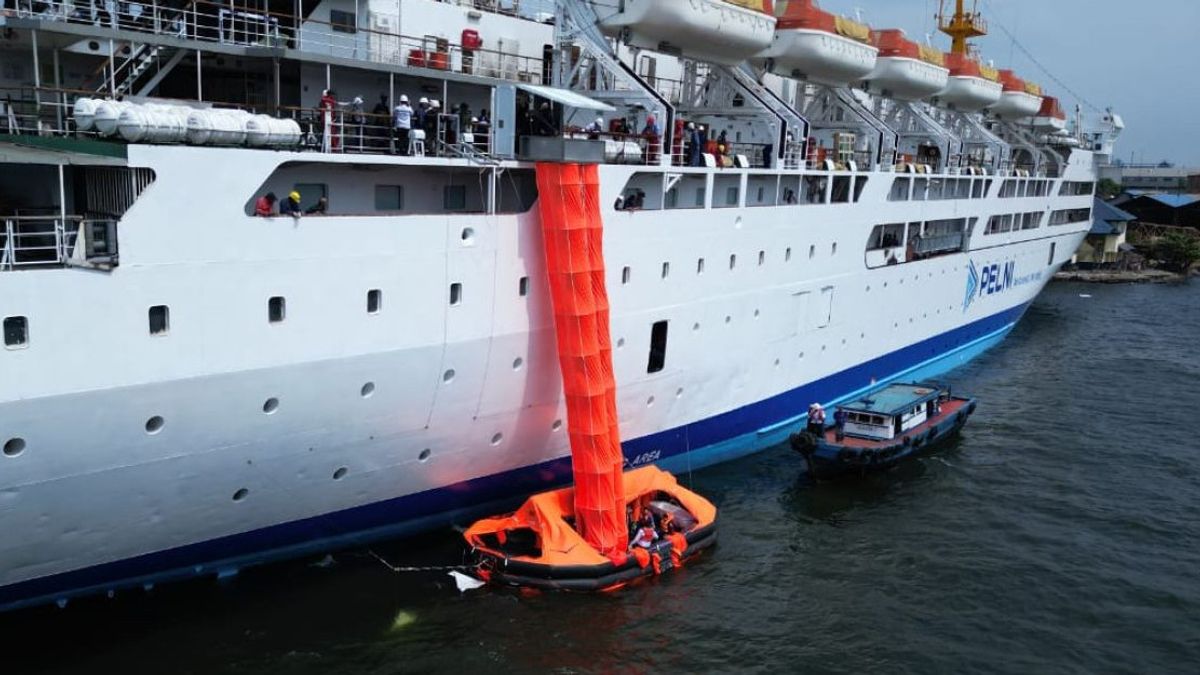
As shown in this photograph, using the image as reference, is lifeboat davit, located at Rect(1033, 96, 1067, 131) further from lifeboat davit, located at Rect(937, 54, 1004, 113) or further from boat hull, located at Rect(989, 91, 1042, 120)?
lifeboat davit, located at Rect(937, 54, 1004, 113)

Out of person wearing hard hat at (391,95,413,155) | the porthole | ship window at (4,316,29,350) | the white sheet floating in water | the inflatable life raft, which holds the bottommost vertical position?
the white sheet floating in water

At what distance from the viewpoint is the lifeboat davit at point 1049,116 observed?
39.5m

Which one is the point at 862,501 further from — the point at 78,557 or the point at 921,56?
the point at 921,56

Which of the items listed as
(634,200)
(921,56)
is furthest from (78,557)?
(921,56)

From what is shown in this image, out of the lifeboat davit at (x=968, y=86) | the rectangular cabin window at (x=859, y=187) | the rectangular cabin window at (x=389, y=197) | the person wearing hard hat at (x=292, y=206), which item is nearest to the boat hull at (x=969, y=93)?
the lifeboat davit at (x=968, y=86)

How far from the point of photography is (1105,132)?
1673 inches

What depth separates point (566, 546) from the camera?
14.1 m

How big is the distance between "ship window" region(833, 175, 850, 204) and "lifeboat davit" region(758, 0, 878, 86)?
9.38 feet

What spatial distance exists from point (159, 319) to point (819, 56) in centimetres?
1684

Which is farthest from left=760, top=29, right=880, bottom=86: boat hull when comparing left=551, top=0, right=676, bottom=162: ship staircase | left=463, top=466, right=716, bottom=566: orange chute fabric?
left=463, top=466, right=716, bottom=566: orange chute fabric

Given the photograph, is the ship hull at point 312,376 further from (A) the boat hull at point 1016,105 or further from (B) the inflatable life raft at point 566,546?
(A) the boat hull at point 1016,105

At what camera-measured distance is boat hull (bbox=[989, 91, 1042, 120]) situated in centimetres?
3631

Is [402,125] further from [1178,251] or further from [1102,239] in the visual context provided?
[1178,251]

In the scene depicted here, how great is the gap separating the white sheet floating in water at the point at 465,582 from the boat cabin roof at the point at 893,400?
31.6 ft
